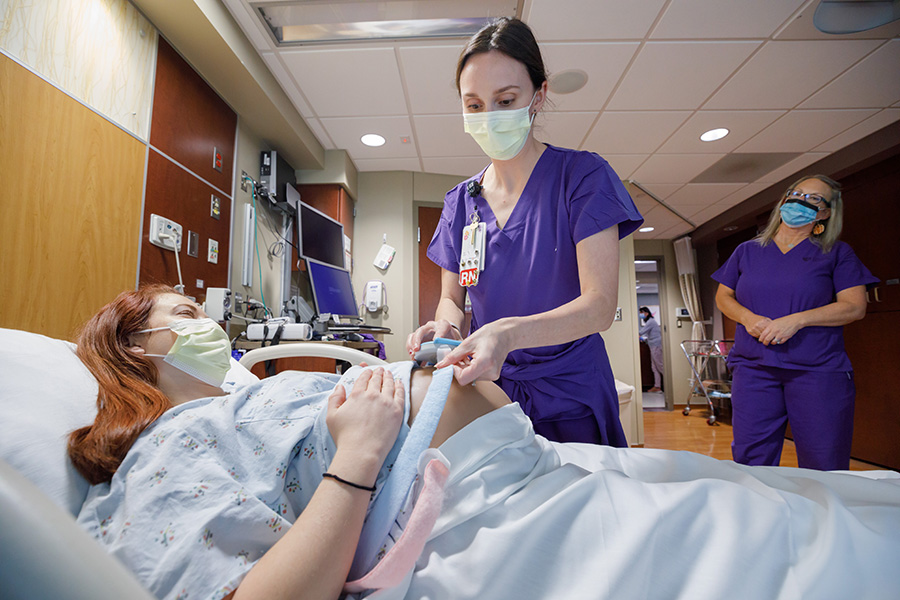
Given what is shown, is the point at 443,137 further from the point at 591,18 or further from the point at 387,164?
the point at 591,18

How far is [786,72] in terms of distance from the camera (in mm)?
2674

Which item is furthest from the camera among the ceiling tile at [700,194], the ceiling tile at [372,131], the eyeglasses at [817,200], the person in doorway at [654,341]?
the person in doorway at [654,341]

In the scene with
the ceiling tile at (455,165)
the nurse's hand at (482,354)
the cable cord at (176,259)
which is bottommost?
the nurse's hand at (482,354)

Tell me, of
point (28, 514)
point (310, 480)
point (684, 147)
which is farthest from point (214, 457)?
point (684, 147)

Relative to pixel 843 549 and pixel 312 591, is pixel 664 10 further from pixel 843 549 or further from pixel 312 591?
pixel 312 591

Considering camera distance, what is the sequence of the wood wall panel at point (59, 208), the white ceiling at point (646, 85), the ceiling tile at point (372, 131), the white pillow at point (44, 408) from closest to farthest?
the white pillow at point (44, 408), the wood wall panel at point (59, 208), the white ceiling at point (646, 85), the ceiling tile at point (372, 131)

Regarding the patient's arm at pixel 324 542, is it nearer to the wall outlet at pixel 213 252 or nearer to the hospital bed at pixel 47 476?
the hospital bed at pixel 47 476

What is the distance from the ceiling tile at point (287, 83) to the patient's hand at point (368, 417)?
2.53 metres

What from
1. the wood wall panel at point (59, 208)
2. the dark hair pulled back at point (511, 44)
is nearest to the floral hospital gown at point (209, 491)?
the dark hair pulled back at point (511, 44)

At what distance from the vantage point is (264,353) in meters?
1.58

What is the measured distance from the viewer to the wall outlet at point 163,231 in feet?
6.68

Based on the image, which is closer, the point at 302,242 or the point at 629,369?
the point at 302,242

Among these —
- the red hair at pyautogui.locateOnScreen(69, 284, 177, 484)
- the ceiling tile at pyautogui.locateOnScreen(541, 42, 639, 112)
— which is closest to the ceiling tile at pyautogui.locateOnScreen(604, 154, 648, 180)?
the ceiling tile at pyautogui.locateOnScreen(541, 42, 639, 112)

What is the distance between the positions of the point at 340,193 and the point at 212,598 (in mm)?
3538
